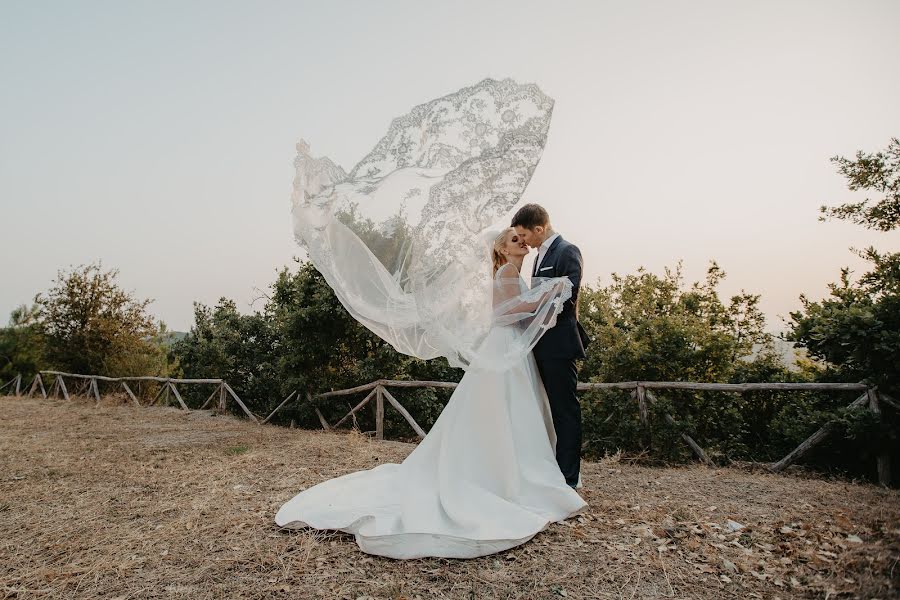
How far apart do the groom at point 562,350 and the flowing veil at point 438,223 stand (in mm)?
223

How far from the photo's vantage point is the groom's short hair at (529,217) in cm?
409

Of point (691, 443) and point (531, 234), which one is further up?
point (531, 234)

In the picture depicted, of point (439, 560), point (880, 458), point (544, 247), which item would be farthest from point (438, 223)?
point (880, 458)

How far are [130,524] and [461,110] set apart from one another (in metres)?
3.93

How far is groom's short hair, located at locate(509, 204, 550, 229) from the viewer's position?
13.4ft

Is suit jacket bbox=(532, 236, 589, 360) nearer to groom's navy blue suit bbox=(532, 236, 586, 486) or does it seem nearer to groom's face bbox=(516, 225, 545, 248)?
groom's navy blue suit bbox=(532, 236, 586, 486)

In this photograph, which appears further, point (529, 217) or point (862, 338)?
point (862, 338)

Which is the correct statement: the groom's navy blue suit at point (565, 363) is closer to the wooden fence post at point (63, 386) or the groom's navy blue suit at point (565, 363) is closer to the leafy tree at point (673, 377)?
the leafy tree at point (673, 377)

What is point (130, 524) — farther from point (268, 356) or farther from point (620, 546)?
point (268, 356)

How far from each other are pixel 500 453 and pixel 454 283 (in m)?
1.27

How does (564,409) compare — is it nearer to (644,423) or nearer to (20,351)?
(644,423)

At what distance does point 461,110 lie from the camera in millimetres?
3891

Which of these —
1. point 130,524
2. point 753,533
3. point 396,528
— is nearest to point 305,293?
point 130,524

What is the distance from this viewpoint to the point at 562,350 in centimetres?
405
